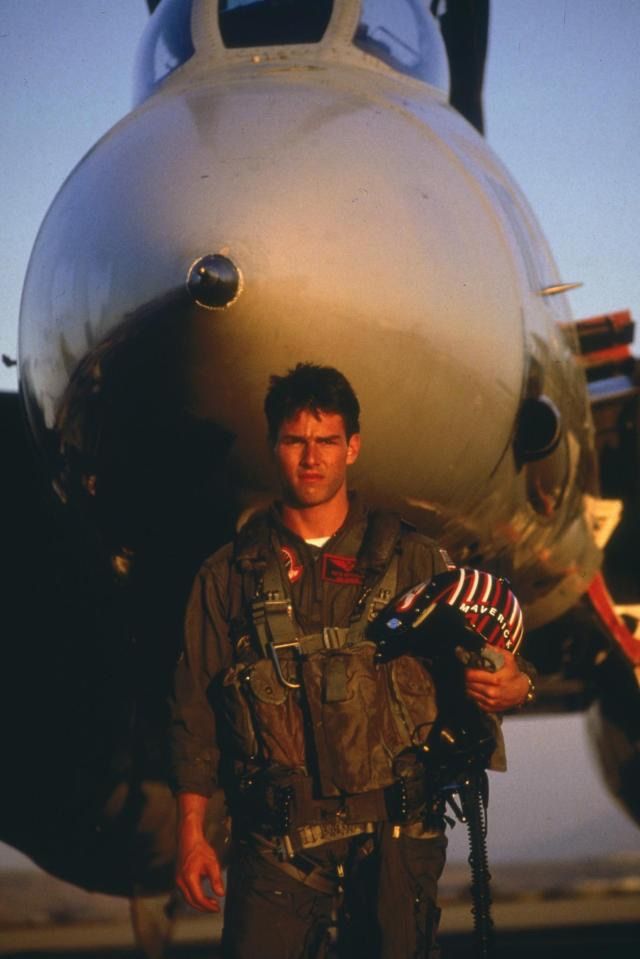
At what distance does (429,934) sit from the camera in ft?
9.75

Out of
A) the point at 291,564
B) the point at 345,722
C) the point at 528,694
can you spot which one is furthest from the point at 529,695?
the point at 291,564

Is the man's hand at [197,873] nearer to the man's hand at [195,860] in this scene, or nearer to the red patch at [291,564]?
the man's hand at [195,860]

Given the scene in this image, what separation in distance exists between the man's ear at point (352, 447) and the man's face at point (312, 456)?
44 mm

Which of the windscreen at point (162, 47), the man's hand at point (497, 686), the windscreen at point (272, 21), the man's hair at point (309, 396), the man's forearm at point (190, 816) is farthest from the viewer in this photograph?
the windscreen at point (162, 47)

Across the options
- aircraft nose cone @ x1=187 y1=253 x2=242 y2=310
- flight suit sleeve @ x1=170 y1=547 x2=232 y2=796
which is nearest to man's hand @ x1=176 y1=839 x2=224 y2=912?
flight suit sleeve @ x1=170 y1=547 x2=232 y2=796

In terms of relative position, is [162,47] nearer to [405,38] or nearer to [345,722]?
[405,38]

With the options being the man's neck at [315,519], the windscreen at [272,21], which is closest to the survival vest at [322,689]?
the man's neck at [315,519]

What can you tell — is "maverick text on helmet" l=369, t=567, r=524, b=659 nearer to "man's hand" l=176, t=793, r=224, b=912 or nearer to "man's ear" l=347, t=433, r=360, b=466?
"man's ear" l=347, t=433, r=360, b=466

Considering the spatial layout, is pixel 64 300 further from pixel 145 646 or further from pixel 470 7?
pixel 470 7

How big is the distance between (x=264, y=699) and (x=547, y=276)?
2417 millimetres

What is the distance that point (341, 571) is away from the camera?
3146 millimetres

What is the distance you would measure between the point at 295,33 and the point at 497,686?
7.90ft

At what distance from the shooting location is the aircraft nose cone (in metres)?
3.10

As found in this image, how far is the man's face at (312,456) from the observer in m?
3.12
